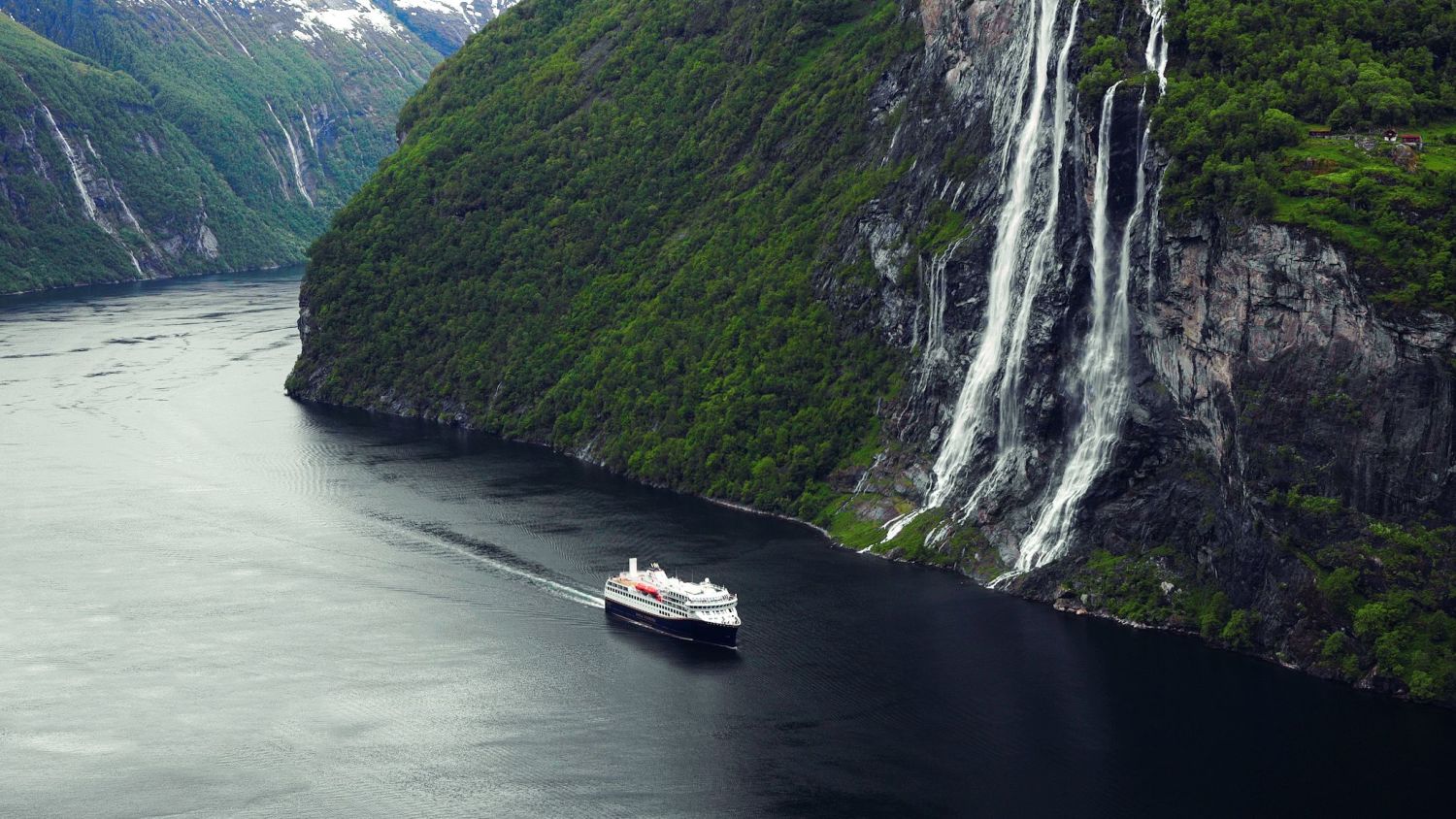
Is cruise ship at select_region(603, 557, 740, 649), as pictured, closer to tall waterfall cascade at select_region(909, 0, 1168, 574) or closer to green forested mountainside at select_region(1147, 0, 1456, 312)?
tall waterfall cascade at select_region(909, 0, 1168, 574)

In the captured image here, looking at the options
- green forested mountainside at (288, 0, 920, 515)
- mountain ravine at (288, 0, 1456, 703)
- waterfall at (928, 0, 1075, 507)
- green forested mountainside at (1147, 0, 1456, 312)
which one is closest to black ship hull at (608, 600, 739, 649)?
mountain ravine at (288, 0, 1456, 703)

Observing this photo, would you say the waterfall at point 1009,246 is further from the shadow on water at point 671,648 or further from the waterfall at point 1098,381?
the shadow on water at point 671,648

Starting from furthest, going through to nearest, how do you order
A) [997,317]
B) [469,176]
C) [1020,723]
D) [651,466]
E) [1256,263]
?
[469,176], [651,466], [997,317], [1256,263], [1020,723]

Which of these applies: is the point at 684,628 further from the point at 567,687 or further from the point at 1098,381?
the point at 1098,381

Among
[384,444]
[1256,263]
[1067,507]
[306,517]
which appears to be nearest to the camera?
[1256,263]

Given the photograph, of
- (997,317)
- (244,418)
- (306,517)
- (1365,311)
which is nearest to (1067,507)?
(997,317)

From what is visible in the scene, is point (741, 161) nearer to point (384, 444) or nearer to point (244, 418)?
point (384, 444)
